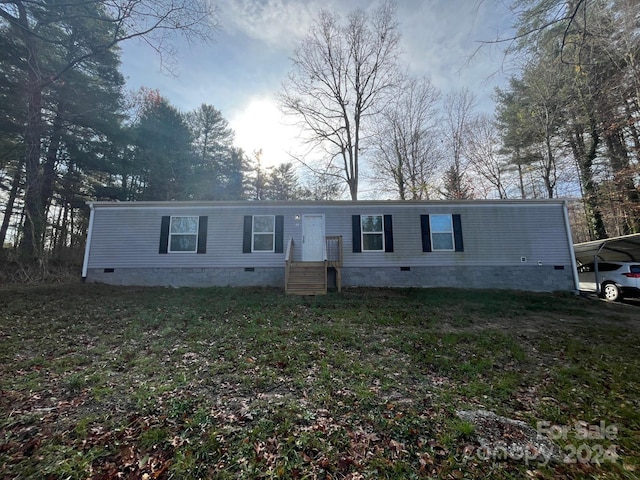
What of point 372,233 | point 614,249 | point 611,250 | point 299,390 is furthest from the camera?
point 611,250

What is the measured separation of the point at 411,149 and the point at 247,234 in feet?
43.1

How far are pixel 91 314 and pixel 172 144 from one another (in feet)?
48.8

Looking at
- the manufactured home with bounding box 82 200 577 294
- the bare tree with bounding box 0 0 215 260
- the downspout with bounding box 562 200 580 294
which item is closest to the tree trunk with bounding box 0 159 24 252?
the bare tree with bounding box 0 0 215 260

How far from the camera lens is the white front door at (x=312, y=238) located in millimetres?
9914

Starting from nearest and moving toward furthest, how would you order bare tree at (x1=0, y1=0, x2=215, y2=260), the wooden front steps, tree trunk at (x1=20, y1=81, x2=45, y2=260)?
bare tree at (x1=0, y1=0, x2=215, y2=260)
the wooden front steps
tree trunk at (x1=20, y1=81, x2=45, y2=260)

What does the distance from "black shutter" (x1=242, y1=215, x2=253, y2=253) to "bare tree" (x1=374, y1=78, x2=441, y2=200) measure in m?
11.0

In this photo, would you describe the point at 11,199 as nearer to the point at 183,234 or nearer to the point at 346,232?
the point at 183,234

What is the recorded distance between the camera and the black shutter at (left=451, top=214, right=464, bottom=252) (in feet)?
32.5

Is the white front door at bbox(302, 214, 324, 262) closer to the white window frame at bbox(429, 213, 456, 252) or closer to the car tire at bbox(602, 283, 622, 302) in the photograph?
the white window frame at bbox(429, 213, 456, 252)

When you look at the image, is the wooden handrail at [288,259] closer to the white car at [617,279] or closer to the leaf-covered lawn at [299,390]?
the leaf-covered lawn at [299,390]

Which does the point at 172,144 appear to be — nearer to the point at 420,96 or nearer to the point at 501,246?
the point at 420,96

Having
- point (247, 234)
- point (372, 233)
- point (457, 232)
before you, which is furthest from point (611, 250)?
point (247, 234)

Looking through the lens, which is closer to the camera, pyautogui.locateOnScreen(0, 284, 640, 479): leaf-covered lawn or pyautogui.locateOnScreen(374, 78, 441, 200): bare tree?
pyautogui.locateOnScreen(0, 284, 640, 479): leaf-covered lawn

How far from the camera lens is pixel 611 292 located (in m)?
9.35
